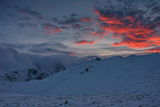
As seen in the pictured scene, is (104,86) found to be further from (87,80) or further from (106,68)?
(106,68)

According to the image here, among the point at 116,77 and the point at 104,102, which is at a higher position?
the point at 116,77

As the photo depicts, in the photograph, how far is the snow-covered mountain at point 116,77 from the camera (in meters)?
20.9

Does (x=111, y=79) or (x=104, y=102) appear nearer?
(x=104, y=102)

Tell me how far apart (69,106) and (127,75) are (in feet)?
53.2

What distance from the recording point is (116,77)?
2578cm

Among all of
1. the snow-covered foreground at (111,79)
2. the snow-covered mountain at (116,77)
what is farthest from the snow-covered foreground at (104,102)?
the snow-covered mountain at (116,77)

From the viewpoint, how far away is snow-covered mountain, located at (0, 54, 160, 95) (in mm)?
20875

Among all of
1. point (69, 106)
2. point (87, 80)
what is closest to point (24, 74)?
point (87, 80)

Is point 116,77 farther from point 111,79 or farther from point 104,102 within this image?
point 104,102

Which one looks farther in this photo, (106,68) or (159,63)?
(106,68)

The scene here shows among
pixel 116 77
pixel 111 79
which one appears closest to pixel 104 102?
pixel 111 79

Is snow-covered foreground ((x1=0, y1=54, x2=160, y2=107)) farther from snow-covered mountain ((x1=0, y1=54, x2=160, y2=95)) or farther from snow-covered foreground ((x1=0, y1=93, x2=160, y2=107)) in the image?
snow-covered foreground ((x1=0, y1=93, x2=160, y2=107))

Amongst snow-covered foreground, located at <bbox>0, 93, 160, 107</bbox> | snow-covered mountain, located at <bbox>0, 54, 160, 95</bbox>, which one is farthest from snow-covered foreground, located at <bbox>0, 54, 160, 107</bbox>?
snow-covered foreground, located at <bbox>0, 93, 160, 107</bbox>

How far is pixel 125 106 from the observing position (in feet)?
31.7
